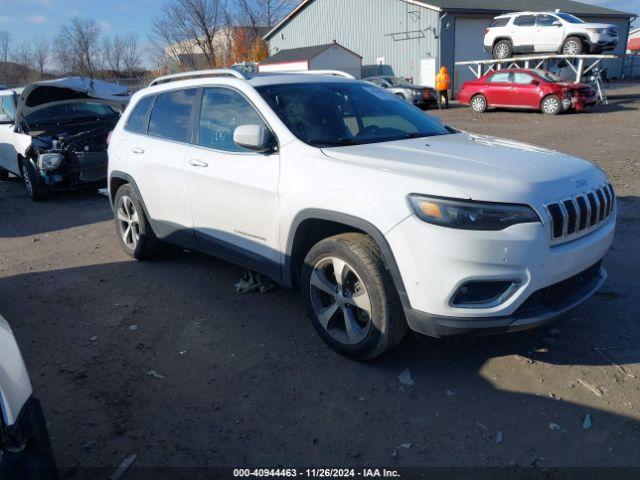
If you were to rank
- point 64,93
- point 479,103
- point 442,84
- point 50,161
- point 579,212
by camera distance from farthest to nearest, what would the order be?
point 442,84 < point 479,103 < point 64,93 < point 50,161 < point 579,212

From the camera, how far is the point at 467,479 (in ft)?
8.41

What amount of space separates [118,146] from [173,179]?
1285 millimetres

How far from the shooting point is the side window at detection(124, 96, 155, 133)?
5.34 meters

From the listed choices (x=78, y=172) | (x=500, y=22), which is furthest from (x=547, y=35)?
(x=78, y=172)

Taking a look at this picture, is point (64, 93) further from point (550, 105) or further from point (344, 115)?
point (550, 105)

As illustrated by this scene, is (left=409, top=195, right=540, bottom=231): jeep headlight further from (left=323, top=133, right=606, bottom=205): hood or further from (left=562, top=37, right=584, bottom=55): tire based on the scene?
(left=562, top=37, right=584, bottom=55): tire

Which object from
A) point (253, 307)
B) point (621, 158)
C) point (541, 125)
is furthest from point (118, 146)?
point (541, 125)

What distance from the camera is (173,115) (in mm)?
4898

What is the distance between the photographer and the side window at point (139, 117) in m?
5.34

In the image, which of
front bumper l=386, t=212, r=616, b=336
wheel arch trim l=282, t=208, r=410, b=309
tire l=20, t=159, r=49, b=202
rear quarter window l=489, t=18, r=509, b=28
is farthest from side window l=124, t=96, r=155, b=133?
rear quarter window l=489, t=18, r=509, b=28

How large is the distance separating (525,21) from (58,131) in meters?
19.5

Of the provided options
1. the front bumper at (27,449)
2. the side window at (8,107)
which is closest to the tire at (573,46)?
the side window at (8,107)

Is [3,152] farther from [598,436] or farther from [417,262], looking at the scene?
[598,436]

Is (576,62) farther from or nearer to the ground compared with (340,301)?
farther from the ground
